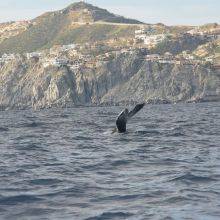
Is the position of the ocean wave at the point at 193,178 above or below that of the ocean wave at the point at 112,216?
below

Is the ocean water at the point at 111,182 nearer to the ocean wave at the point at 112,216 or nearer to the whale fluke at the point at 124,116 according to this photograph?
the ocean wave at the point at 112,216

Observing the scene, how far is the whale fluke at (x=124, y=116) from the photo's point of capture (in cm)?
4481

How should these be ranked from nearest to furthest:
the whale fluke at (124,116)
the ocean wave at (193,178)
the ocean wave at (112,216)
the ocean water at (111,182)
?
the ocean wave at (112,216) → the ocean water at (111,182) → the ocean wave at (193,178) → the whale fluke at (124,116)

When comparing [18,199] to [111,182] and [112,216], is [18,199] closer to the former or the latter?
[112,216]

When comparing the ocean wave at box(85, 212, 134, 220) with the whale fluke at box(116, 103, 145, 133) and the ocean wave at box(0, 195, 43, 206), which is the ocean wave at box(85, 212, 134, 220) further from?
the whale fluke at box(116, 103, 145, 133)

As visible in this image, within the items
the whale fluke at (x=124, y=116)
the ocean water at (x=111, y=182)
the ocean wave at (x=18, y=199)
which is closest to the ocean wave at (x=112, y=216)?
the ocean water at (x=111, y=182)

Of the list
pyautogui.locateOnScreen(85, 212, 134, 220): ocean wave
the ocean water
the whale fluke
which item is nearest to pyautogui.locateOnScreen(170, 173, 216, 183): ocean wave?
the ocean water

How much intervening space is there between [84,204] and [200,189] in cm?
472

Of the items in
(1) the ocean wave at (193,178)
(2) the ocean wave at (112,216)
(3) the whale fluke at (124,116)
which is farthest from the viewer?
(3) the whale fluke at (124,116)

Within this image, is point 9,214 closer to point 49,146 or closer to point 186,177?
point 186,177

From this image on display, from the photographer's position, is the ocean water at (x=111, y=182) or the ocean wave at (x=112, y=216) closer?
the ocean wave at (x=112, y=216)

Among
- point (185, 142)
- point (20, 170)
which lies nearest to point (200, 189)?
point (20, 170)

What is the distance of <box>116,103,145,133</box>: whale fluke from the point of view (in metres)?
44.8

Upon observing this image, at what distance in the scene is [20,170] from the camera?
25.5 m
